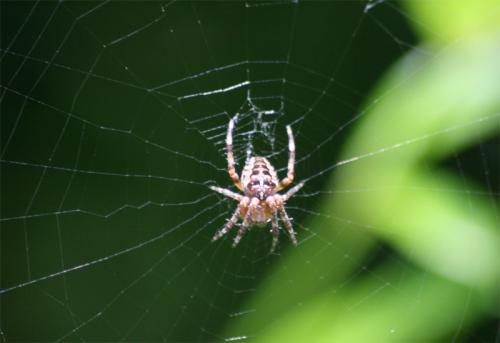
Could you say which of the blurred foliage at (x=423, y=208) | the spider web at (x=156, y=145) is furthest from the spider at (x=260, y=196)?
the blurred foliage at (x=423, y=208)

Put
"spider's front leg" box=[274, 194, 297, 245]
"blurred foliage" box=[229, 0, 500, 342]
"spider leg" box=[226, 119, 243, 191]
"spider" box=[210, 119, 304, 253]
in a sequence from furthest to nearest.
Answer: "spider's front leg" box=[274, 194, 297, 245] → "spider" box=[210, 119, 304, 253] → "spider leg" box=[226, 119, 243, 191] → "blurred foliage" box=[229, 0, 500, 342]

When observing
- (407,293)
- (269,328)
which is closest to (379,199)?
(407,293)

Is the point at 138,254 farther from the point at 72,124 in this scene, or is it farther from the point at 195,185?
the point at 72,124

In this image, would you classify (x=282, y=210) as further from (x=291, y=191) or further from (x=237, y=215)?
(x=237, y=215)

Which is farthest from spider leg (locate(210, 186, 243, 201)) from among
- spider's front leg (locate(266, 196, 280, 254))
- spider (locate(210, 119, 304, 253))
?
spider's front leg (locate(266, 196, 280, 254))

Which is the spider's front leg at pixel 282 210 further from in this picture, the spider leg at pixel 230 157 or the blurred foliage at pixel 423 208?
the blurred foliage at pixel 423 208

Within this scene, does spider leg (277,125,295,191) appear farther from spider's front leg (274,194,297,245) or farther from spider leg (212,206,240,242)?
spider leg (212,206,240,242)
